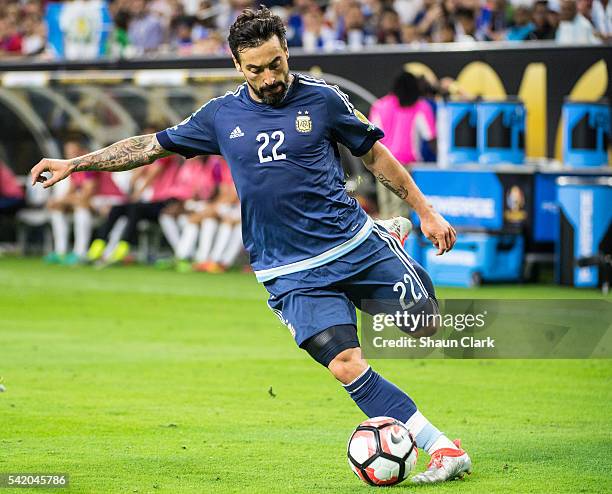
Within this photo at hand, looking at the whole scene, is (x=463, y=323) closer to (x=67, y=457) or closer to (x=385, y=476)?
(x=385, y=476)

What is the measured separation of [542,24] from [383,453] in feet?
40.5

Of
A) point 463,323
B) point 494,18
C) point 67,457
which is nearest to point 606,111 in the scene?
point 494,18

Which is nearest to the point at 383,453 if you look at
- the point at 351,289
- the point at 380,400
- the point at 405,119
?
the point at 380,400

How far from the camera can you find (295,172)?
6.45m

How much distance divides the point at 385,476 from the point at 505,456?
1.10 m

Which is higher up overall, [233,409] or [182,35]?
[182,35]

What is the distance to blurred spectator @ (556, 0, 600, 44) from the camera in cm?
1684

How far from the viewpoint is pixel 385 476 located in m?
6.22

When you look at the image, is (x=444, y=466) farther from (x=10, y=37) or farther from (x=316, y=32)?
(x=10, y=37)

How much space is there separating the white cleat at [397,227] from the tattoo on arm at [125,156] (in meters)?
1.21

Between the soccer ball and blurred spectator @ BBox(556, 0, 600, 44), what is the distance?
11540mm

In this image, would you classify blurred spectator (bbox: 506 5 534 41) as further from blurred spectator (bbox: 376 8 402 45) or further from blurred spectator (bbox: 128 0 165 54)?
blurred spectator (bbox: 128 0 165 54)

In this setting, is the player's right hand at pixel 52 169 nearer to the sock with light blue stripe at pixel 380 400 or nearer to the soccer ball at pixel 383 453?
the sock with light blue stripe at pixel 380 400

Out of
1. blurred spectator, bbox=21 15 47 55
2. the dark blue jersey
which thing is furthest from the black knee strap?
blurred spectator, bbox=21 15 47 55
